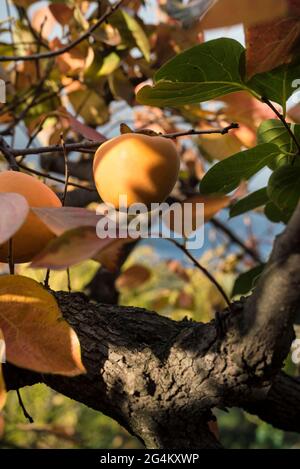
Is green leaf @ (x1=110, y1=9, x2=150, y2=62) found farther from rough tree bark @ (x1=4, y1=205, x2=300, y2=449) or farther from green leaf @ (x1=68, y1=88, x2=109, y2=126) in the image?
rough tree bark @ (x1=4, y1=205, x2=300, y2=449)

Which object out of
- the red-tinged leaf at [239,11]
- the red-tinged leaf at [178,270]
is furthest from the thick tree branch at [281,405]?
the red-tinged leaf at [178,270]

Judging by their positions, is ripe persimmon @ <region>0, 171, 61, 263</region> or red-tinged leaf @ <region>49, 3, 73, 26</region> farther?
red-tinged leaf @ <region>49, 3, 73, 26</region>

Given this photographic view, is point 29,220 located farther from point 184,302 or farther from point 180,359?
point 184,302

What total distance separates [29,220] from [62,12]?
722 millimetres

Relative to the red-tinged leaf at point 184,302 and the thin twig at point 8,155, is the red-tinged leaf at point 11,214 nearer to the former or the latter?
the thin twig at point 8,155

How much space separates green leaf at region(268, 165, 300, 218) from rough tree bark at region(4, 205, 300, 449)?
0.34 feet

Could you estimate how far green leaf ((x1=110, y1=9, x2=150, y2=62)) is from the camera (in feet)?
2.92

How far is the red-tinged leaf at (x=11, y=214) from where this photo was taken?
0.99 ft

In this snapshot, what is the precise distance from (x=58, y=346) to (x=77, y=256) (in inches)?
4.3

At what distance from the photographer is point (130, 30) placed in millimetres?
911

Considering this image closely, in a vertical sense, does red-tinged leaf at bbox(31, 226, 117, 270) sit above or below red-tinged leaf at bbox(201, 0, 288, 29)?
below

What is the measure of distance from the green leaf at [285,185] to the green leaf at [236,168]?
0.03m

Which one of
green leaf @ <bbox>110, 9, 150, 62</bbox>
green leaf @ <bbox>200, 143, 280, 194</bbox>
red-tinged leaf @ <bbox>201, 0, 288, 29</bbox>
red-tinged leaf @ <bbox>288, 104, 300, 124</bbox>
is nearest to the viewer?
red-tinged leaf @ <bbox>201, 0, 288, 29</bbox>

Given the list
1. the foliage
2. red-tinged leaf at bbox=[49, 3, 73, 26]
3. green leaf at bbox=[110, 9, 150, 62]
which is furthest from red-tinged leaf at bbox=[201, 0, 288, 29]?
red-tinged leaf at bbox=[49, 3, 73, 26]
